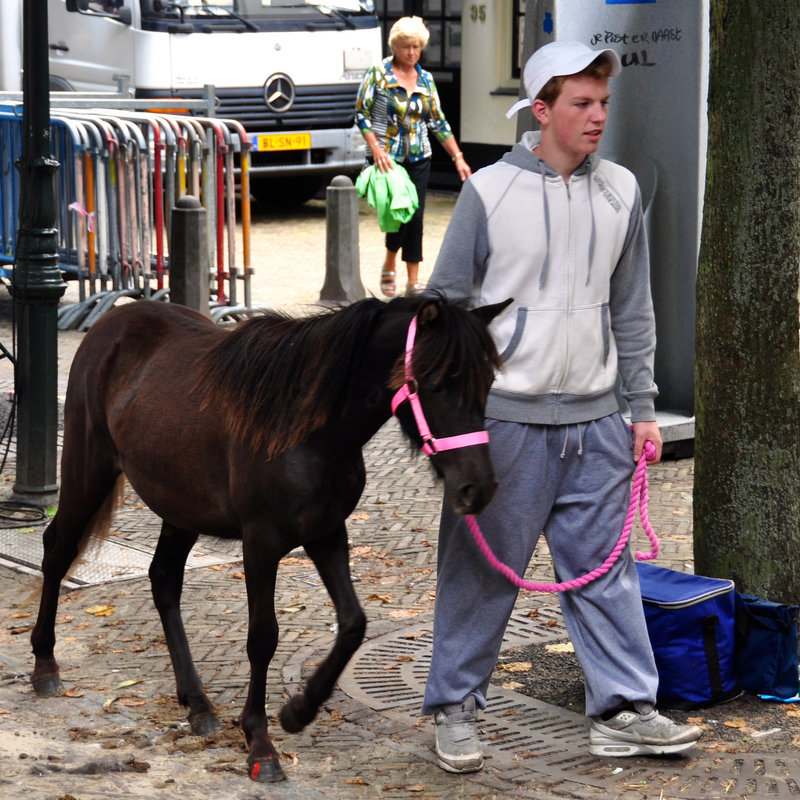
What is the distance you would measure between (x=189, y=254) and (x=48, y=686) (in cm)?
609

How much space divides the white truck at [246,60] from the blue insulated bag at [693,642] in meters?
11.6

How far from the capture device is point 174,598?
17.5 feet

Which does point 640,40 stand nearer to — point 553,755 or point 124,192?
point 124,192

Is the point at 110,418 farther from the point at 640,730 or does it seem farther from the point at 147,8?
the point at 147,8

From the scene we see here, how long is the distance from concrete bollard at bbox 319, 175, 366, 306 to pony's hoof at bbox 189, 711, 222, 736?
8226 mm

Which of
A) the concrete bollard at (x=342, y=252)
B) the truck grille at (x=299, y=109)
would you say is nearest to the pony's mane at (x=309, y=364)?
the concrete bollard at (x=342, y=252)

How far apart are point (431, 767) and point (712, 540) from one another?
1.45 m

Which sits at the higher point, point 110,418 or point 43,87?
point 43,87

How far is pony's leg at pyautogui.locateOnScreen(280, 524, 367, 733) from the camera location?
4.60 meters

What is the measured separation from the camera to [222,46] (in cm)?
1612

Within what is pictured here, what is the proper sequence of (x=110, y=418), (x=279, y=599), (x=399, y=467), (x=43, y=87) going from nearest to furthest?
1. (x=110, y=418)
2. (x=279, y=599)
3. (x=43, y=87)
4. (x=399, y=467)

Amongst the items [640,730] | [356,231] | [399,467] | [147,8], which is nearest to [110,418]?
[640,730]

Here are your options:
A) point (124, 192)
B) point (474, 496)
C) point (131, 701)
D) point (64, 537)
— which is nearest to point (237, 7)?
point (124, 192)

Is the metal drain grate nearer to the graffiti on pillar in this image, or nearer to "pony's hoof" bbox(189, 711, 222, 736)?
"pony's hoof" bbox(189, 711, 222, 736)
